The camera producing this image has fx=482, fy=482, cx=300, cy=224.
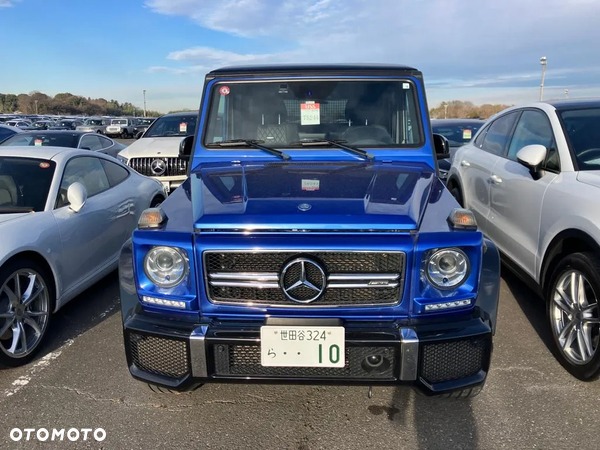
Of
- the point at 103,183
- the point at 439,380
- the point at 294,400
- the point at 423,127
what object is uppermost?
the point at 423,127

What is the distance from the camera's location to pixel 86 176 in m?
4.55

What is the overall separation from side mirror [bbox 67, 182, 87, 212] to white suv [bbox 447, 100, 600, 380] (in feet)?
11.5

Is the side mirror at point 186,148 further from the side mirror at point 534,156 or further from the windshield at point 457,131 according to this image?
the windshield at point 457,131

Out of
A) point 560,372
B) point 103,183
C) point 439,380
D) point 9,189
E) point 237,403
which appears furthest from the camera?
point 103,183

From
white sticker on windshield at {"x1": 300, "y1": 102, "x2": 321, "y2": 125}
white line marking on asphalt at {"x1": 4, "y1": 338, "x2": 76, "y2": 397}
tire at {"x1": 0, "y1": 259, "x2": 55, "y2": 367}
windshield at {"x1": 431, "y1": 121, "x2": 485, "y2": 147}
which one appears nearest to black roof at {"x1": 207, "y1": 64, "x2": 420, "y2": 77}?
white sticker on windshield at {"x1": 300, "y1": 102, "x2": 321, "y2": 125}

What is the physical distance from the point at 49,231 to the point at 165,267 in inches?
69.7

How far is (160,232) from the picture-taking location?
2.36m

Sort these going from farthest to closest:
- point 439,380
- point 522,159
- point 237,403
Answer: point 522,159, point 237,403, point 439,380

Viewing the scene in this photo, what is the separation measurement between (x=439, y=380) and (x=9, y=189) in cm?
362

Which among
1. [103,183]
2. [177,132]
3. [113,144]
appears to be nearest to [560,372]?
→ [103,183]

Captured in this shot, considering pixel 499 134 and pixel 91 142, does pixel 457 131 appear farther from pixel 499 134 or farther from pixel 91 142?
pixel 91 142

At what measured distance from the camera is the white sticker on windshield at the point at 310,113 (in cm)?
352

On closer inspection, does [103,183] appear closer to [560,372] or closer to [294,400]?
[294,400]

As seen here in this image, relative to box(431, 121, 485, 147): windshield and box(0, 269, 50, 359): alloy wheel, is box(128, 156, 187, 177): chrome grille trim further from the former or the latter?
box(0, 269, 50, 359): alloy wheel
